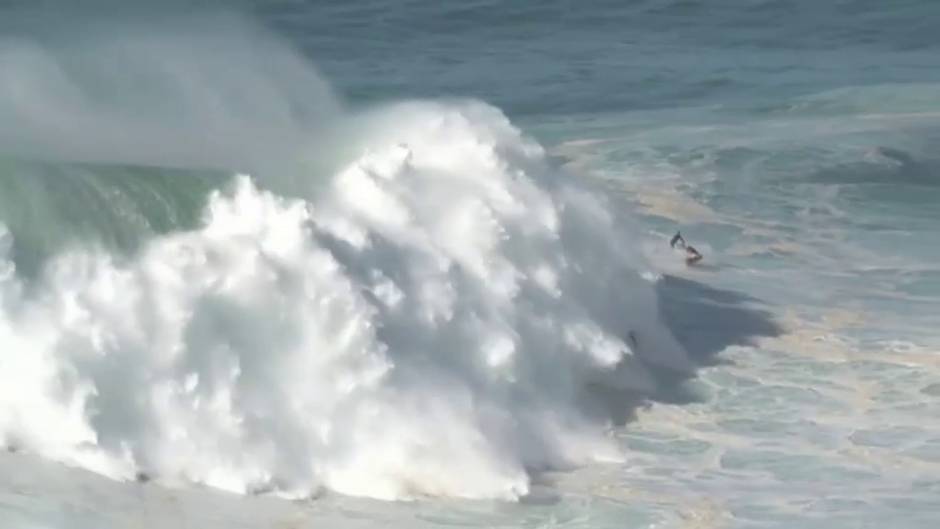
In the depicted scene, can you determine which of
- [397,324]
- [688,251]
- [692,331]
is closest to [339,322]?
[397,324]

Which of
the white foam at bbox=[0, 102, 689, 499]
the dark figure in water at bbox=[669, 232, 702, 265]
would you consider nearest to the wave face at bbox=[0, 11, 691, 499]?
the white foam at bbox=[0, 102, 689, 499]

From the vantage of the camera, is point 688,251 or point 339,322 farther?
point 688,251

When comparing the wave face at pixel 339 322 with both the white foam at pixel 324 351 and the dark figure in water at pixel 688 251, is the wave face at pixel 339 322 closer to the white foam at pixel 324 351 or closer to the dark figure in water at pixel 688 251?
the white foam at pixel 324 351

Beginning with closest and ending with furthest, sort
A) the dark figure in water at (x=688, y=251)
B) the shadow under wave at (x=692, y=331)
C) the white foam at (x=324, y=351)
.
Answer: the white foam at (x=324, y=351) < the shadow under wave at (x=692, y=331) < the dark figure in water at (x=688, y=251)

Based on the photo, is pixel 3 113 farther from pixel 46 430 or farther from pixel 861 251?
pixel 861 251

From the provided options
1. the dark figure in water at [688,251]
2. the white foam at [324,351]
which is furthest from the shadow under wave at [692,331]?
the dark figure in water at [688,251]

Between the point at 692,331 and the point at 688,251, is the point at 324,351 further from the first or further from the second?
the point at 688,251
